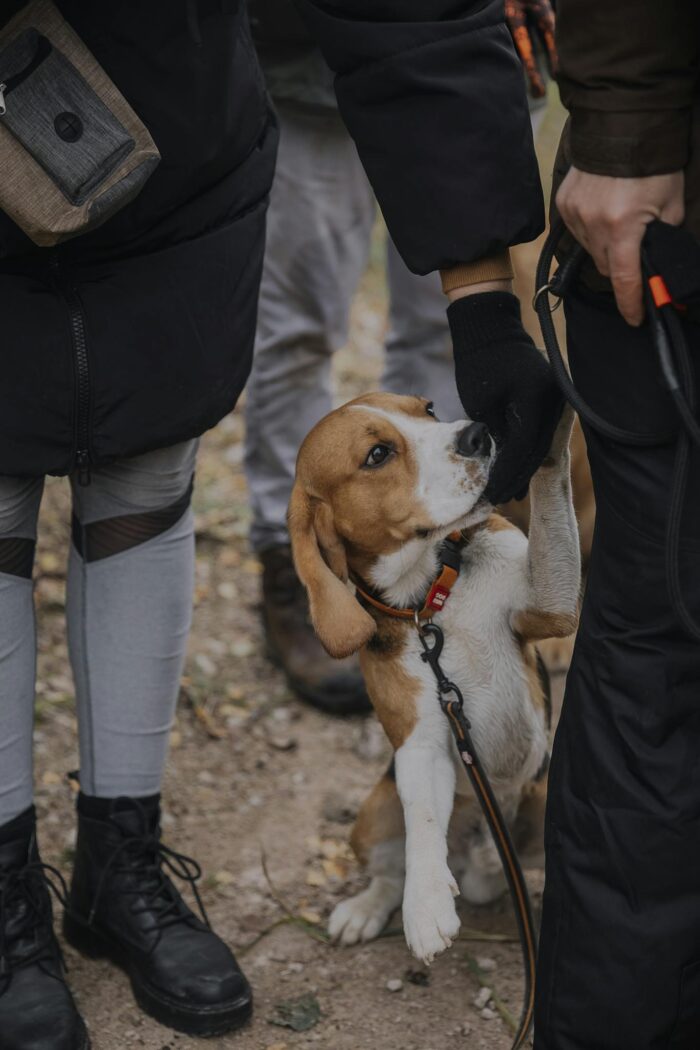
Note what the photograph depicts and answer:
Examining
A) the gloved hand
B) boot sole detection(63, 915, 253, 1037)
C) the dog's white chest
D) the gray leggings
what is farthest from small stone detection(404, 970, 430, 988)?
the gloved hand

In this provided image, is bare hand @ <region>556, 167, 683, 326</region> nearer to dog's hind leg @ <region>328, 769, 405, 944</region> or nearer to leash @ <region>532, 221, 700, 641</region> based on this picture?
leash @ <region>532, 221, 700, 641</region>

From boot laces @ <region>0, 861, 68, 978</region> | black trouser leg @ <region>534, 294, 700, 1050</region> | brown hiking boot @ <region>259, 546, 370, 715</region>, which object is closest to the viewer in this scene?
black trouser leg @ <region>534, 294, 700, 1050</region>

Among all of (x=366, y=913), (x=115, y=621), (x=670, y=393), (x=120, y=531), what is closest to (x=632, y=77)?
(x=670, y=393)

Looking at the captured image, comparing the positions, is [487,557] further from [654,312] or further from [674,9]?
[674,9]

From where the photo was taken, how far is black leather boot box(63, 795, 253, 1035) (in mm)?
2844

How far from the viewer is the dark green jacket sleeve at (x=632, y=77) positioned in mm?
1789

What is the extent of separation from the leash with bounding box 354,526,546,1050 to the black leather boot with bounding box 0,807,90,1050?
912mm

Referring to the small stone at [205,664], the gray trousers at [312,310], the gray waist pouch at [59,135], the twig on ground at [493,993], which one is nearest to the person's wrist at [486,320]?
the gray waist pouch at [59,135]

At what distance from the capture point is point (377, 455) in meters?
2.94

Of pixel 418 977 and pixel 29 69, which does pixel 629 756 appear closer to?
pixel 418 977

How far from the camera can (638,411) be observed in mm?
2006

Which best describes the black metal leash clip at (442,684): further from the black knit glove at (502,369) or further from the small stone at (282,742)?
the small stone at (282,742)

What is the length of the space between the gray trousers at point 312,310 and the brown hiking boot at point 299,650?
11cm

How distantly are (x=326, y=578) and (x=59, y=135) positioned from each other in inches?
41.4
